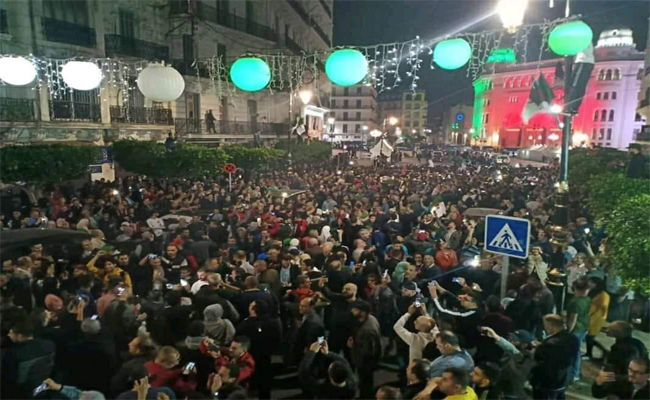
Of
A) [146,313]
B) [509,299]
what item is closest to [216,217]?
[146,313]

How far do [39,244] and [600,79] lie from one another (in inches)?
2584

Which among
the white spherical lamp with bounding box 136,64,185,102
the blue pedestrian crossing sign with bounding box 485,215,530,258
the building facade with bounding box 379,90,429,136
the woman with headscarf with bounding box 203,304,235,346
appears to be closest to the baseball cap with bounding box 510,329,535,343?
the blue pedestrian crossing sign with bounding box 485,215,530,258

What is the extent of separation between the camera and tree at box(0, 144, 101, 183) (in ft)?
38.4

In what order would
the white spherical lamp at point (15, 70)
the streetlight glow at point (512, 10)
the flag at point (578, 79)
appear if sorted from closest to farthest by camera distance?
1. the streetlight glow at point (512, 10)
2. the white spherical lamp at point (15, 70)
3. the flag at point (578, 79)

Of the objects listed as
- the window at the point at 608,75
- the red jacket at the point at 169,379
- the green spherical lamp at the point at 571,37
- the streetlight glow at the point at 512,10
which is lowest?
the red jacket at the point at 169,379

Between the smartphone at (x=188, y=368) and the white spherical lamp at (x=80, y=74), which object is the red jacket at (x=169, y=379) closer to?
the smartphone at (x=188, y=368)

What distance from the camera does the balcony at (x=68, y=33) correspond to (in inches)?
636

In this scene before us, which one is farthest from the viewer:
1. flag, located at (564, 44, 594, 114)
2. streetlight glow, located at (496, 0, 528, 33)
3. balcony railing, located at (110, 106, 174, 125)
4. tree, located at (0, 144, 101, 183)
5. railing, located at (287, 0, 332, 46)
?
railing, located at (287, 0, 332, 46)

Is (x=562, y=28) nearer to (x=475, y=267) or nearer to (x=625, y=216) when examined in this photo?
(x=625, y=216)

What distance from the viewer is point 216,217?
9.98 metres

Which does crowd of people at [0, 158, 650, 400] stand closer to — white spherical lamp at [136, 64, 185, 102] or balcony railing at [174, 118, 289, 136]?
white spherical lamp at [136, 64, 185, 102]

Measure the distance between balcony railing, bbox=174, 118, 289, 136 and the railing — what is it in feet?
26.5

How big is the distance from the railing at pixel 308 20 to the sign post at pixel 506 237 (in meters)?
27.3

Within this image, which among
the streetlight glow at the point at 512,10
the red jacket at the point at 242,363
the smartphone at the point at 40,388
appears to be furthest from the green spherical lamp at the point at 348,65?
the smartphone at the point at 40,388
